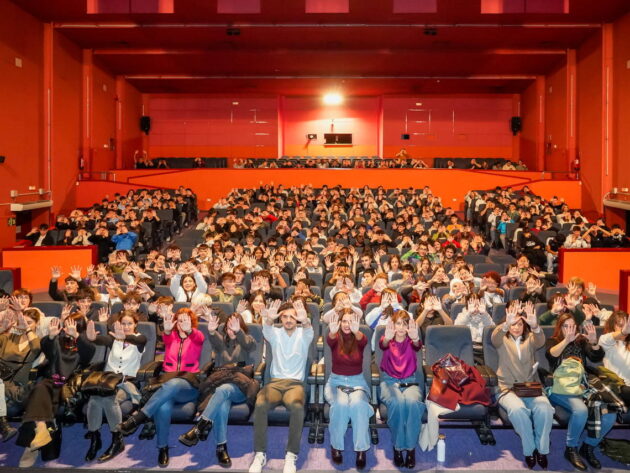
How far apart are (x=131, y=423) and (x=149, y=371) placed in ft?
1.25

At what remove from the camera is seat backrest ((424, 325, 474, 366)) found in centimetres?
463

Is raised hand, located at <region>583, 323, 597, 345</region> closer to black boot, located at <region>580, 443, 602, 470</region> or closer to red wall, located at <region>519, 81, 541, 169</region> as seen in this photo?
black boot, located at <region>580, 443, 602, 470</region>

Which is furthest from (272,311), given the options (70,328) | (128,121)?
(128,121)

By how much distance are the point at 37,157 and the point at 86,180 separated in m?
2.24

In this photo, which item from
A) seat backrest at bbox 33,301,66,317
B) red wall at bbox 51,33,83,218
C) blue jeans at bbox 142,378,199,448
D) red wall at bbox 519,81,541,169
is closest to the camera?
Answer: blue jeans at bbox 142,378,199,448

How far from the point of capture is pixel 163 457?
405 centimetres

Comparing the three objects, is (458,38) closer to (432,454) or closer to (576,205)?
(576,205)

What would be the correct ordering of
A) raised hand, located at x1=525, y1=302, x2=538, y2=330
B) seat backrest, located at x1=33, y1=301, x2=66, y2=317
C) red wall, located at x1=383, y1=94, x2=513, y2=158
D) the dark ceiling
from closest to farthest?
raised hand, located at x1=525, y1=302, x2=538, y2=330
seat backrest, located at x1=33, y1=301, x2=66, y2=317
the dark ceiling
red wall, located at x1=383, y1=94, x2=513, y2=158

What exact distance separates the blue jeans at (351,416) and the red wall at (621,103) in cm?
1100

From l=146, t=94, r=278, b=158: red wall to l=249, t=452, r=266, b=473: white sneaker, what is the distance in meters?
17.4

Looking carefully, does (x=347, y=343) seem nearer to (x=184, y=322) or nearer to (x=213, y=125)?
(x=184, y=322)

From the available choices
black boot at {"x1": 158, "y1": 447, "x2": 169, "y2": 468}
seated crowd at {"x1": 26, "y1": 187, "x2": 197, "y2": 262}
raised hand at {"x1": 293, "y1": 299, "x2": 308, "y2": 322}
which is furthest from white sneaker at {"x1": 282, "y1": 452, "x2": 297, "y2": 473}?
seated crowd at {"x1": 26, "y1": 187, "x2": 197, "y2": 262}

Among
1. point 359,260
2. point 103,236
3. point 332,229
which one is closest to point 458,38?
point 332,229

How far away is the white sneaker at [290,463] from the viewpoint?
387 centimetres
